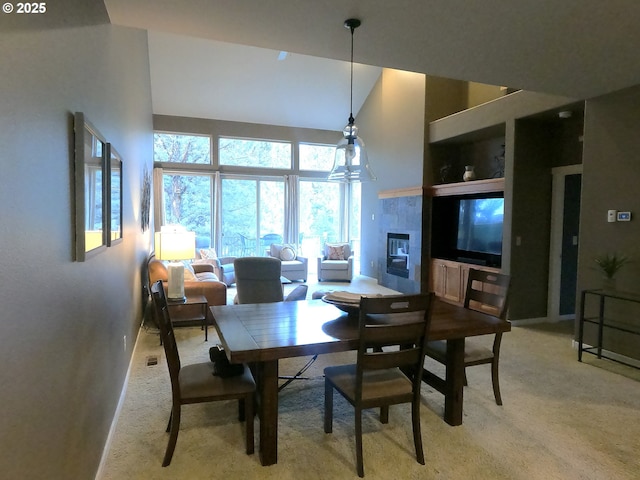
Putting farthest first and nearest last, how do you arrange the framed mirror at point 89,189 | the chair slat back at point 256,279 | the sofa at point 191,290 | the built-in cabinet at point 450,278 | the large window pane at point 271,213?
the large window pane at point 271,213
the built-in cabinet at point 450,278
the sofa at point 191,290
the chair slat back at point 256,279
the framed mirror at point 89,189

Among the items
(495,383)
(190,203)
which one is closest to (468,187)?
(495,383)

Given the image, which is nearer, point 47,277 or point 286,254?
point 47,277

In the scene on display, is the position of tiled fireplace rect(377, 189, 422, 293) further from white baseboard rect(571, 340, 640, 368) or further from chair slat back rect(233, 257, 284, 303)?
chair slat back rect(233, 257, 284, 303)

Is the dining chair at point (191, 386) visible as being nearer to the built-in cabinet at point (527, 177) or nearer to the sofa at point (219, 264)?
the built-in cabinet at point (527, 177)

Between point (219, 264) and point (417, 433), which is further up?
point (219, 264)

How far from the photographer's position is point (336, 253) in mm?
8383

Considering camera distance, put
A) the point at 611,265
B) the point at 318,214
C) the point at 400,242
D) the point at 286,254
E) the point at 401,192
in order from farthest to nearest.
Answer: the point at 318,214
the point at 286,254
the point at 400,242
the point at 401,192
the point at 611,265

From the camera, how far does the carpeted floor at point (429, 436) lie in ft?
6.82

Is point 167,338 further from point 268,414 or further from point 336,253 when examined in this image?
point 336,253

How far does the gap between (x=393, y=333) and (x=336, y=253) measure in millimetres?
6341

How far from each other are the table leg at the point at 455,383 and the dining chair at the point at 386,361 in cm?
45

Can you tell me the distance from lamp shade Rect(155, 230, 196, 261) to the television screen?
13.6ft

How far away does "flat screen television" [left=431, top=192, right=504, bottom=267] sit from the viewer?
5508mm

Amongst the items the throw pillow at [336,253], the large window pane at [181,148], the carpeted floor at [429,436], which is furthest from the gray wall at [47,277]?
the large window pane at [181,148]
